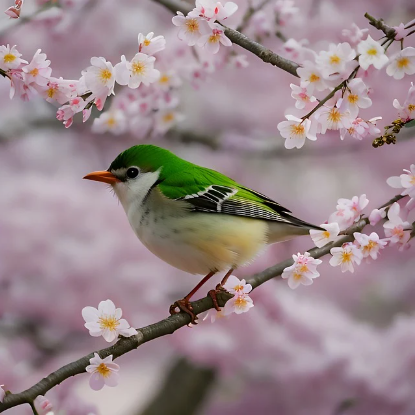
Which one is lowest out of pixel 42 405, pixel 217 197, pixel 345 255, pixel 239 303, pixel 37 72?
pixel 42 405

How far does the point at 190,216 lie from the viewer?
152cm

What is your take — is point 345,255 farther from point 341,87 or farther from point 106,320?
point 106,320

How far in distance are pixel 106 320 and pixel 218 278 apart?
176 cm

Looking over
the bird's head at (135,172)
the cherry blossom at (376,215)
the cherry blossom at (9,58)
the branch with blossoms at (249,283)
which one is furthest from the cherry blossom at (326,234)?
the cherry blossom at (9,58)

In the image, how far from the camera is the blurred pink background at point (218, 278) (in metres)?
2.88

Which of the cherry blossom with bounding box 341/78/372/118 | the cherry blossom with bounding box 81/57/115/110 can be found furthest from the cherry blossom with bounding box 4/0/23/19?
the cherry blossom with bounding box 341/78/372/118

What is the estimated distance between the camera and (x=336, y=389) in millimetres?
2918

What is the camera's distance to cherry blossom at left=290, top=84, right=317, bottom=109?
129cm

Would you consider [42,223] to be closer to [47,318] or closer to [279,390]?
[47,318]

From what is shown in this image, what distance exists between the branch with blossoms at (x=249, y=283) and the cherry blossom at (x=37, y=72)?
537 mm

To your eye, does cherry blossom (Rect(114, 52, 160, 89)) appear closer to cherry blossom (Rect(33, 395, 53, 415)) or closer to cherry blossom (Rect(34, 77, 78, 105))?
cherry blossom (Rect(34, 77, 78, 105))

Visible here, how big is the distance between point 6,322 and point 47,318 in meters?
0.20

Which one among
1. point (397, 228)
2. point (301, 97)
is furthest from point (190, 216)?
point (397, 228)

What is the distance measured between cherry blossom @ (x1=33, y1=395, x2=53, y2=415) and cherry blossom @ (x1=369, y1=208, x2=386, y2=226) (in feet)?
2.94
